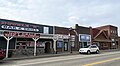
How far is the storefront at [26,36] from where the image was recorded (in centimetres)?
2244

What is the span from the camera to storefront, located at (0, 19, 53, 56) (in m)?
22.4

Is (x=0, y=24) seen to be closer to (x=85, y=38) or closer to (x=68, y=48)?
(x=68, y=48)

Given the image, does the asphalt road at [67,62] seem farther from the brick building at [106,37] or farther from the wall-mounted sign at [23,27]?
the brick building at [106,37]

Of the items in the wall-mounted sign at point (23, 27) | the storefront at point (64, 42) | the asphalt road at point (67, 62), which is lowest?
the asphalt road at point (67, 62)

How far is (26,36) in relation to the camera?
73.5 ft

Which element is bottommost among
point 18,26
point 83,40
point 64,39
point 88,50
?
point 88,50

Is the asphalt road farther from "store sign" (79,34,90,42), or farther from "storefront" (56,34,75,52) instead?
"store sign" (79,34,90,42)

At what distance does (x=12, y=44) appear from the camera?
78.0ft

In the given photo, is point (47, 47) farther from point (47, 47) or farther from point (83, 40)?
point (83, 40)

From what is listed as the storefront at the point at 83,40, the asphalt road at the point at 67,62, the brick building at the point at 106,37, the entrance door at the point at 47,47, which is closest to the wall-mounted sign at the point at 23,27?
the entrance door at the point at 47,47

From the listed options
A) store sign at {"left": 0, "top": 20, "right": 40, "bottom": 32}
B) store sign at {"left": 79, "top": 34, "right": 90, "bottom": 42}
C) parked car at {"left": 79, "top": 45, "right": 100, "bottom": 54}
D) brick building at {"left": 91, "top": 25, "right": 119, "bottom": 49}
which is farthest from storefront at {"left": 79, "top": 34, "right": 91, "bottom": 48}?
store sign at {"left": 0, "top": 20, "right": 40, "bottom": 32}

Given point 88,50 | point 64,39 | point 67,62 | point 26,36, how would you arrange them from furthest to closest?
point 64,39 < point 88,50 < point 26,36 < point 67,62

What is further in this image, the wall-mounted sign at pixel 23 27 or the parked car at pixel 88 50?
the parked car at pixel 88 50

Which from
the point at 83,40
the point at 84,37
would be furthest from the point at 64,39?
the point at 84,37
